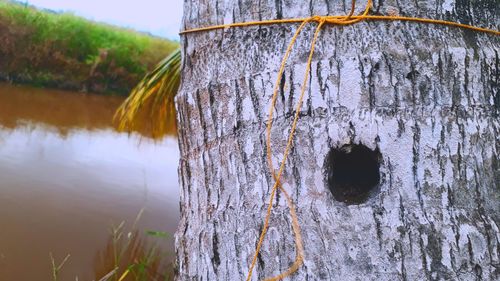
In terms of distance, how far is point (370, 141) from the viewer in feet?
2.23

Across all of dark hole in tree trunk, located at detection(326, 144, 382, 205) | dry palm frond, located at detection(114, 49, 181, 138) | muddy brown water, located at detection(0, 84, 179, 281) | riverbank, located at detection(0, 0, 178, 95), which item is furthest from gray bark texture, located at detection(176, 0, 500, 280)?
riverbank, located at detection(0, 0, 178, 95)

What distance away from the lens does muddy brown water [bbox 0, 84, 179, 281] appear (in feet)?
5.86

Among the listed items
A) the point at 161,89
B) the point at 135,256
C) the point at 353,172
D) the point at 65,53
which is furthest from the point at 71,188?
the point at 65,53

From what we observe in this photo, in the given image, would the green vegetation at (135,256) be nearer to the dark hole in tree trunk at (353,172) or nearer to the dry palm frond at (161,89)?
the dry palm frond at (161,89)

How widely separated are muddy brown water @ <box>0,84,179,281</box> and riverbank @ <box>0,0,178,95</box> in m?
0.68

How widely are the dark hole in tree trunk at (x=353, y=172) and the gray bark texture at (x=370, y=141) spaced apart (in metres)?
0.02

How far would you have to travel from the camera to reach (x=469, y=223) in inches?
26.0

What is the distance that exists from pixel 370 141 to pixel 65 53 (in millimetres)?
4102

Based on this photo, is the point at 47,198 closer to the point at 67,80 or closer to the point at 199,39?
the point at 199,39

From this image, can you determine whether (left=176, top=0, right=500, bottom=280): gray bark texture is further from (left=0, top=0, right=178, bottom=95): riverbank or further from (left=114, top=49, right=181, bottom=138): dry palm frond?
(left=0, top=0, right=178, bottom=95): riverbank

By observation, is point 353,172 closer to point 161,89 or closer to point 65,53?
point 161,89

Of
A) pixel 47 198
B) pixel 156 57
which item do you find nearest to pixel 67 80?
pixel 156 57

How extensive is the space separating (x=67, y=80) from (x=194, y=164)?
3817 mm

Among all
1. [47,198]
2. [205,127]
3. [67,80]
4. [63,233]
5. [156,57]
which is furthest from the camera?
[156,57]
